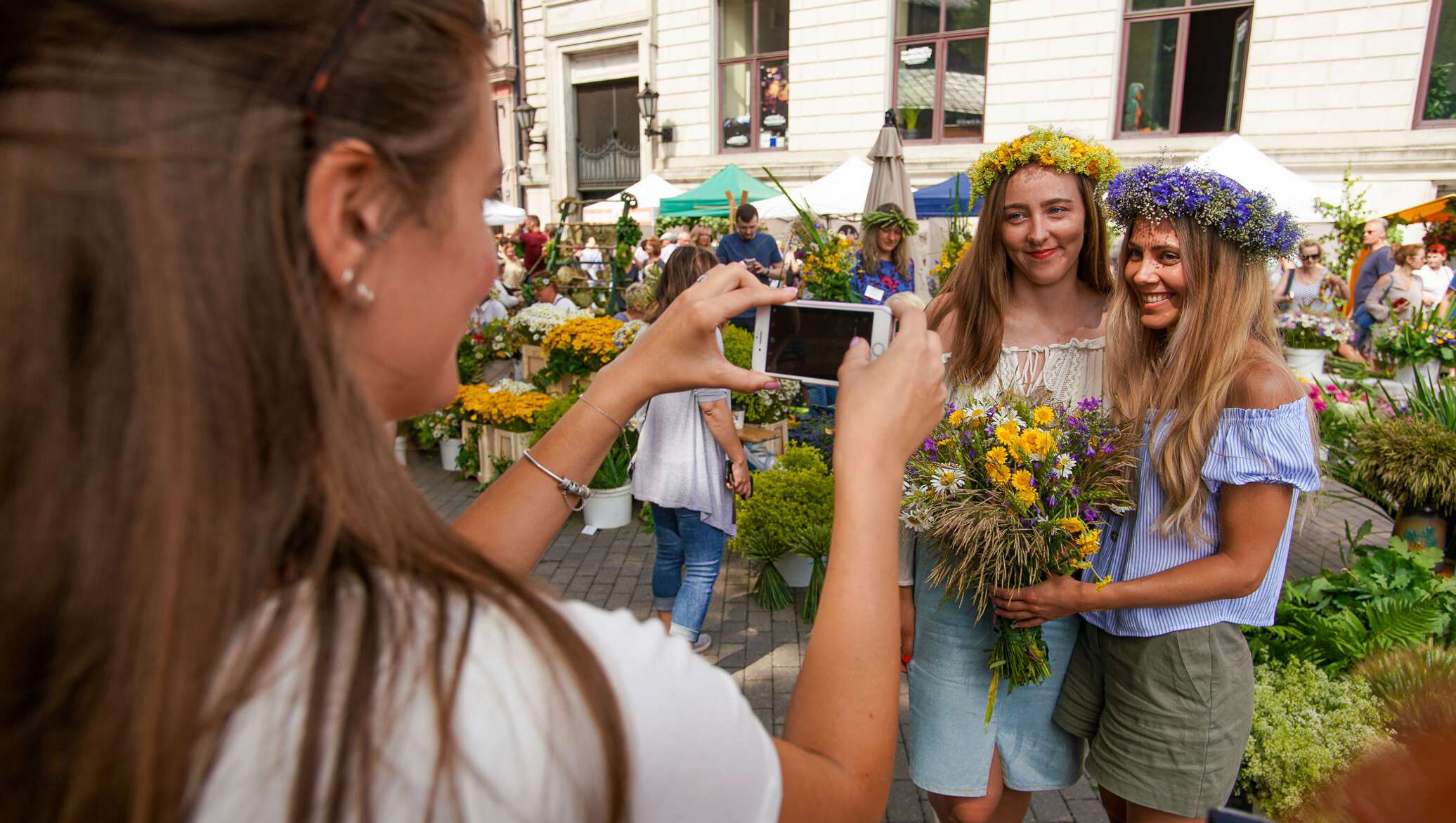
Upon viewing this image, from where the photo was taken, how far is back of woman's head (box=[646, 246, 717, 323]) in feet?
14.2

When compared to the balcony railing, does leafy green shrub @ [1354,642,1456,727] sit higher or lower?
lower

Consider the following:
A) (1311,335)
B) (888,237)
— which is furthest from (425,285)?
(1311,335)

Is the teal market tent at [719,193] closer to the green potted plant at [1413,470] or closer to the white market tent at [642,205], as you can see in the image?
Answer: the white market tent at [642,205]

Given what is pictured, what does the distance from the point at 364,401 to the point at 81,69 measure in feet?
0.98

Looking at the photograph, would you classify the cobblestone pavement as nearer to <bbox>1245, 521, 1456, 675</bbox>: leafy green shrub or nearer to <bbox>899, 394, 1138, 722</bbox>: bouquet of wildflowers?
<bbox>1245, 521, 1456, 675</bbox>: leafy green shrub

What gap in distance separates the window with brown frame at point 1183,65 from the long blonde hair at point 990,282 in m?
14.2

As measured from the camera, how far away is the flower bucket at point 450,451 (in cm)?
784

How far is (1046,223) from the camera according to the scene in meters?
2.56

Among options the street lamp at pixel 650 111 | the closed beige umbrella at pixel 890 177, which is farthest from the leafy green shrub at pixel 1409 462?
the street lamp at pixel 650 111

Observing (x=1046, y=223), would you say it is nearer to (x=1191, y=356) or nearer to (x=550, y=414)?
(x=1191, y=356)

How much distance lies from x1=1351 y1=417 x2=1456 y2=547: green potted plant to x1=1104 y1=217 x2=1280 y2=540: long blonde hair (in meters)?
2.42

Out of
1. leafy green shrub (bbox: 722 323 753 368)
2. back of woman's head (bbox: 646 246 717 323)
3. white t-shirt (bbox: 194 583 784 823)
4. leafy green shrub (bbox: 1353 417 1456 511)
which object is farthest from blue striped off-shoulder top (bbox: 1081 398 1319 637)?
leafy green shrub (bbox: 722 323 753 368)

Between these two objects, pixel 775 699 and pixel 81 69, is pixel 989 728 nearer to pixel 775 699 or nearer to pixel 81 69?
pixel 775 699

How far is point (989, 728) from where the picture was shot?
244cm
